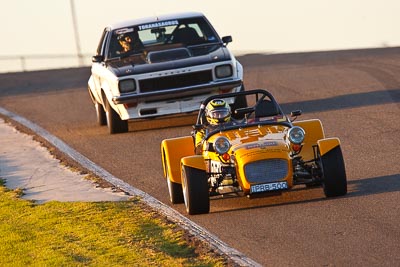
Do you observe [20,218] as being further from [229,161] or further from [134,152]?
[134,152]

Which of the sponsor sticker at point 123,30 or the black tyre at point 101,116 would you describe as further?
the black tyre at point 101,116

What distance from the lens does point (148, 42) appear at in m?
19.1

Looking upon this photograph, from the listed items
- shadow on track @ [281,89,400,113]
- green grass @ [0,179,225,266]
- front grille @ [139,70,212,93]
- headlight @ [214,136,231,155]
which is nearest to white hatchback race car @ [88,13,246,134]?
front grille @ [139,70,212,93]

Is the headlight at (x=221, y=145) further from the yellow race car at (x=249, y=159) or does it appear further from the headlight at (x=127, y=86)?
the headlight at (x=127, y=86)

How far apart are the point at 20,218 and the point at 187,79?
601cm

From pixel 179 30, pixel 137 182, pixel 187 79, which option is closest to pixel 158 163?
pixel 137 182

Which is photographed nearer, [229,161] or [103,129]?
[229,161]

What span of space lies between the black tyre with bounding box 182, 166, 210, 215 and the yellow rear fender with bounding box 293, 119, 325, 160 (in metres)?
1.27

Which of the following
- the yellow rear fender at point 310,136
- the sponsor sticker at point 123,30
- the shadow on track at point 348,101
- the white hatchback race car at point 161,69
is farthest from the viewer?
the shadow on track at point 348,101

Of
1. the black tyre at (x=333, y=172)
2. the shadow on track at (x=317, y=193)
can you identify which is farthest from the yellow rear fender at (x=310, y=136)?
the black tyre at (x=333, y=172)

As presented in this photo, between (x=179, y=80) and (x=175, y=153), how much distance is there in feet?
18.2

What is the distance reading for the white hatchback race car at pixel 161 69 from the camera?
712 inches

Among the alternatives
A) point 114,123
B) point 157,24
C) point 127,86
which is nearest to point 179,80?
point 127,86

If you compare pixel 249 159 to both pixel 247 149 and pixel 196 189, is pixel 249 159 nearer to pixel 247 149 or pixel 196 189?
pixel 247 149
